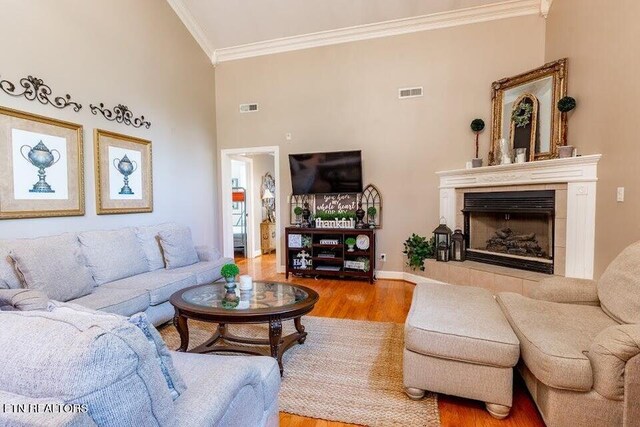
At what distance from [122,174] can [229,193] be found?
6.83 feet

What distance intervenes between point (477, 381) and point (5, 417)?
6.37 ft

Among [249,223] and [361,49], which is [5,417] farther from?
[249,223]

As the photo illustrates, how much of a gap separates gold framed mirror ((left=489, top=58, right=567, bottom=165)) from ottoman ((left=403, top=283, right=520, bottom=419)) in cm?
270

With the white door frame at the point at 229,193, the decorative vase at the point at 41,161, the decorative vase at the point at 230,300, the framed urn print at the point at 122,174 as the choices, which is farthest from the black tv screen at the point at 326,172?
the decorative vase at the point at 41,161

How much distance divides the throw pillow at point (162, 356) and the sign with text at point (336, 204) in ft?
13.1

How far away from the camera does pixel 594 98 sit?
9.85 feet

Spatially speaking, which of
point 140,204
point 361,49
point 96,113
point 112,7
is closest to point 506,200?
point 361,49

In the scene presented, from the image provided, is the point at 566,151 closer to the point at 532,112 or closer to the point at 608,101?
the point at 608,101

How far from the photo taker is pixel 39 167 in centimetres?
283

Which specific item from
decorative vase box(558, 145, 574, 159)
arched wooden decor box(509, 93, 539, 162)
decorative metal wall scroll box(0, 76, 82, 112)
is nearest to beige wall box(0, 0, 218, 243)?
decorative metal wall scroll box(0, 76, 82, 112)

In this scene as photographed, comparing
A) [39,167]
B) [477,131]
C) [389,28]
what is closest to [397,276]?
[477,131]

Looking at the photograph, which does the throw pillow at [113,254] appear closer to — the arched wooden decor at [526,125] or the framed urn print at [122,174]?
the framed urn print at [122,174]

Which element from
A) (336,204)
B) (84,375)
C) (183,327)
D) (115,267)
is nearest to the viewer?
(84,375)

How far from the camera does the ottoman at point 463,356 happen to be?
1698mm
